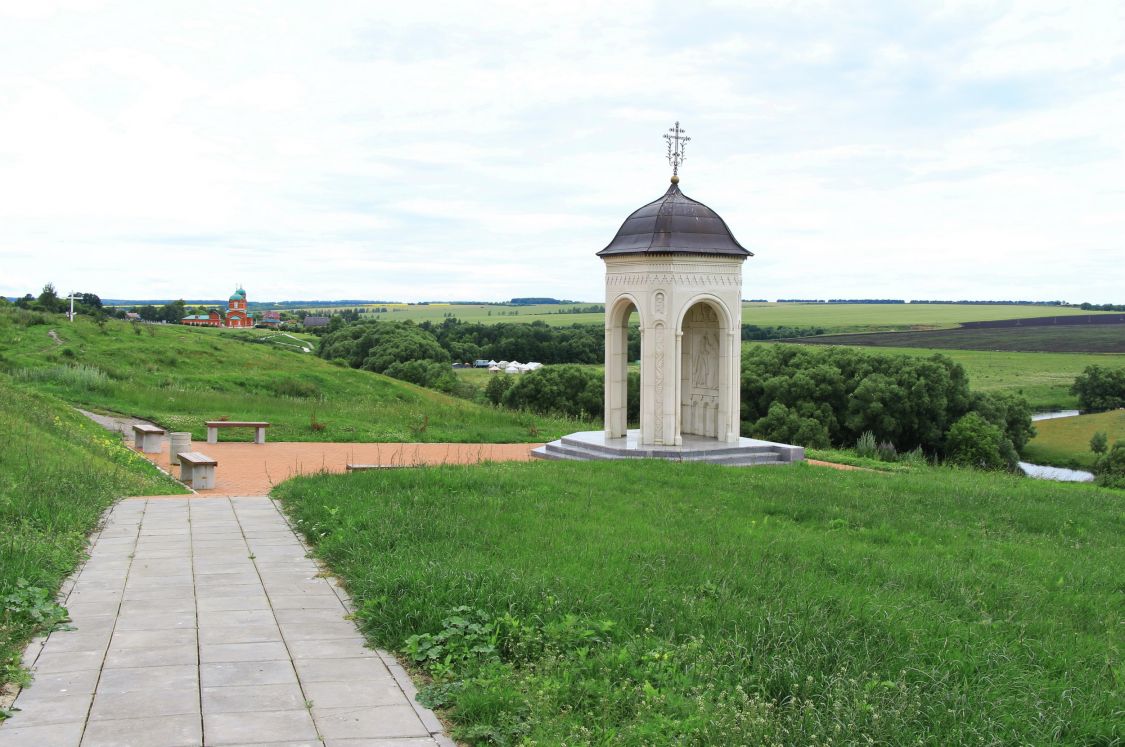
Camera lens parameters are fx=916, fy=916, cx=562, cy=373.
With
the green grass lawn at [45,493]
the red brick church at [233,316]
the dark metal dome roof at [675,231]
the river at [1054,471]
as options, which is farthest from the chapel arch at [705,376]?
the red brick church at [233,316]

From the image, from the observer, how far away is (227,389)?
89.5 ft

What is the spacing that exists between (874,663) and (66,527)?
6899 millimetres

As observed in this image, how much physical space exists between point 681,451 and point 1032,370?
75.2 meters

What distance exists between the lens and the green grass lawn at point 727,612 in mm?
4648

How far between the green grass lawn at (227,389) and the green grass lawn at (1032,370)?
3845 cm

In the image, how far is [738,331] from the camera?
16484 mm

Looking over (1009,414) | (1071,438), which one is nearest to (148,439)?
(1009,414)

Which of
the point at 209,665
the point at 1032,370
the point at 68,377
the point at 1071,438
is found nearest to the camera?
the point at 209,665

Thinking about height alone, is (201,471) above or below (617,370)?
below

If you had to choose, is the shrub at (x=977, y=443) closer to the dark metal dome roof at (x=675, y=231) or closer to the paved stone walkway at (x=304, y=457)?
the dark metal dome roof at (x=675, y=231)

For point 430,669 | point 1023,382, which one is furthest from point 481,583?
point 1023,382

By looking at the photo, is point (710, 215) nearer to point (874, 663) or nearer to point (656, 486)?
point (656, 486)

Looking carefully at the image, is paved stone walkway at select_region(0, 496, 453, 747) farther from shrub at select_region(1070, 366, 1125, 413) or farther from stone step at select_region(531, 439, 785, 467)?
shrub at select_region(1070, 366, 1125, 413)

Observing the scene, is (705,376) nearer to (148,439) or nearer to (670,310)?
(670,310)
